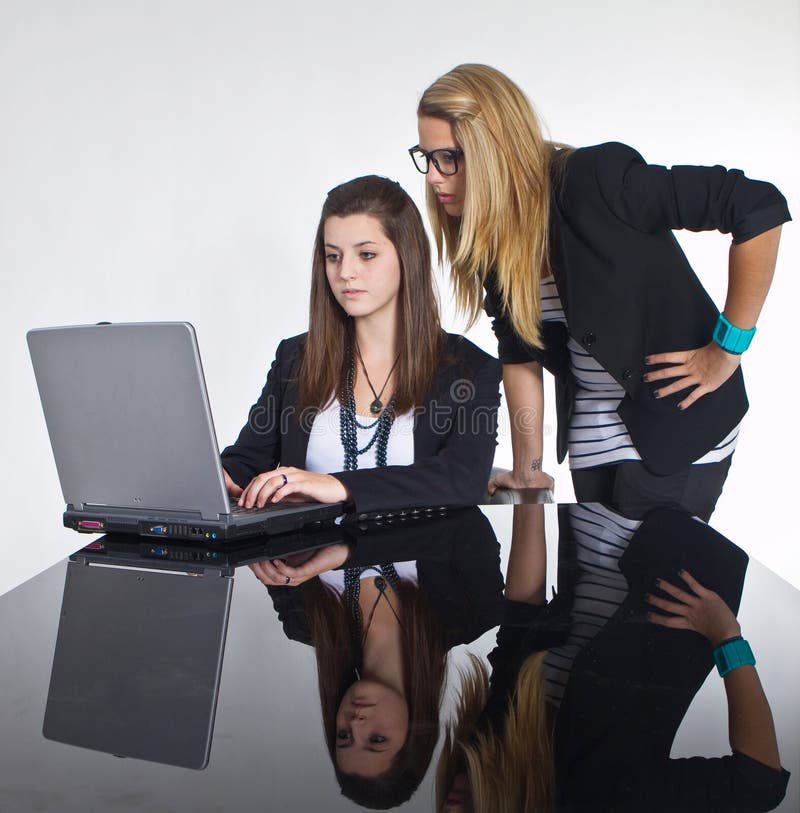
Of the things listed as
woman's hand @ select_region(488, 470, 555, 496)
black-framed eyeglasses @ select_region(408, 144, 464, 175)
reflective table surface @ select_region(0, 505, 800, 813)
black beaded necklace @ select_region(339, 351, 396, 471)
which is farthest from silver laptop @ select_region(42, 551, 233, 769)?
woman's hand @ select_region(488, 470, 555, 496)

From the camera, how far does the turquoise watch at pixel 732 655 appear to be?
0.75 m

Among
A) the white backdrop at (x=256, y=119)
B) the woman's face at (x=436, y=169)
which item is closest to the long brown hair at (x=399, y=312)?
the woman's face at (x=436, y=169)

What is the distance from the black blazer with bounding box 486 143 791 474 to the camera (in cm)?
164

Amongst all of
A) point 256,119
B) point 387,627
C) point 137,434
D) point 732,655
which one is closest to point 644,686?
point 732,655

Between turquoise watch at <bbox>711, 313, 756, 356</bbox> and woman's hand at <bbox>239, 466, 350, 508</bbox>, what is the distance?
31.0 inches

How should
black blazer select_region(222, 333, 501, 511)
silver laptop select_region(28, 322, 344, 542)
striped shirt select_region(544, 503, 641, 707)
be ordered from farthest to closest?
black blazer select_region(222, 333, 501, 511)
silver laptop select_region(28, 322, 344, 542)
striped shirt select_region(544, 503, 641, 707)

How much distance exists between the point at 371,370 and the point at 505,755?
1.47m

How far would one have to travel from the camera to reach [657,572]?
1.02 meters

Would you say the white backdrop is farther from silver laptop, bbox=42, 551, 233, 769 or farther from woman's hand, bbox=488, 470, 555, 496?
silver laptop, bbox=42, 551, 233, 769

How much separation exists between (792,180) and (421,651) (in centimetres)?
347

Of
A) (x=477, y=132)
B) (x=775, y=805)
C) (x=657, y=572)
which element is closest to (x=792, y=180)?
(x=477, y=132)

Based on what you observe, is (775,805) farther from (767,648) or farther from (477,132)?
(477,132)

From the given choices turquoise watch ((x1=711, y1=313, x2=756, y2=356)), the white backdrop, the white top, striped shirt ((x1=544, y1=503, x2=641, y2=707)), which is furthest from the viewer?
the white backdrop

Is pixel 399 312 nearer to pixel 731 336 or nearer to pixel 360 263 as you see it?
pixel 360 263
